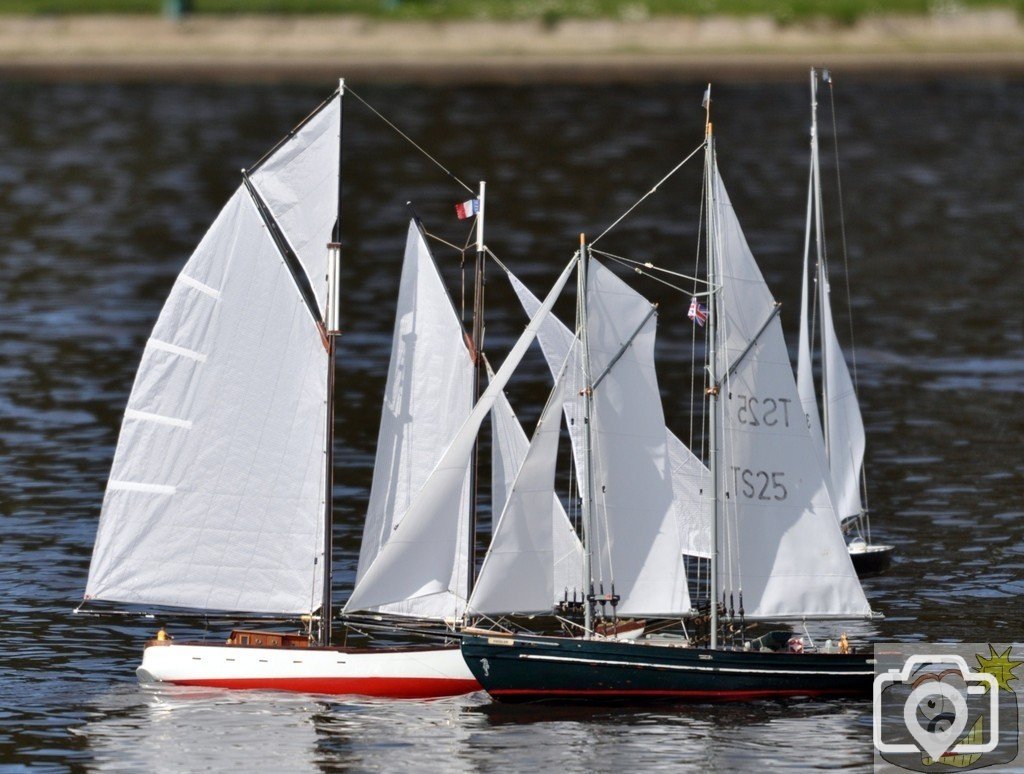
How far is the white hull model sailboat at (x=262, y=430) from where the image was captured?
43.5 m

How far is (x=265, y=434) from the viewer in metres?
44.3

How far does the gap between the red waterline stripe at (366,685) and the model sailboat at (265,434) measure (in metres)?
0.06

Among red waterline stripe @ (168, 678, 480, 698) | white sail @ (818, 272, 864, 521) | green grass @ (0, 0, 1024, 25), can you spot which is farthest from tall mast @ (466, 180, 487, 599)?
green grass @ (0, 0, 1024, 25)

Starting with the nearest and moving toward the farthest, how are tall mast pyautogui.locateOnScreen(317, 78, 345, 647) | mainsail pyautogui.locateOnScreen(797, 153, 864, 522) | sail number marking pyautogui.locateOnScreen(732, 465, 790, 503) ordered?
tall mast pyautogui.locateOnScreen(317, 78, 345, 647) < sail number marking pyautogui.locateOnScreen(732, 465, 790, 503) < mainsail pyautogui.locateOnScreen(797, 153, 864, 522)

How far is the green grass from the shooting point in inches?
5950

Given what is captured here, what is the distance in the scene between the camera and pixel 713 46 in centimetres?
15175

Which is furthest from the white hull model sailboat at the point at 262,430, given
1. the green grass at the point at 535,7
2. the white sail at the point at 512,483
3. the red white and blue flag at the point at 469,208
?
the green grass at the point at 535,7

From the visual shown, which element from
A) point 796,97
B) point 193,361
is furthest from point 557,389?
point 796,97

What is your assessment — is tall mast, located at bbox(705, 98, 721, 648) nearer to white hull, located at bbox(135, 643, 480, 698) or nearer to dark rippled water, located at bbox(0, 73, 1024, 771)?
dark rippled water, located at bbox(0, 73, 1024, 771)

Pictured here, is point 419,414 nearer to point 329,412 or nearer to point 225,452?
point 329,412

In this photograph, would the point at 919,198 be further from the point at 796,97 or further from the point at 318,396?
the point at 318,396

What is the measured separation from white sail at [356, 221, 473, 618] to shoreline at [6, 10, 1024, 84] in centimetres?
10906

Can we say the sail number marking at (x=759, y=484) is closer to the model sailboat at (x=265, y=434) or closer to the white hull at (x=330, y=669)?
the model sailboat at (x=265, y=434)

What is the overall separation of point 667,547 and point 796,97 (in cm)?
11122
